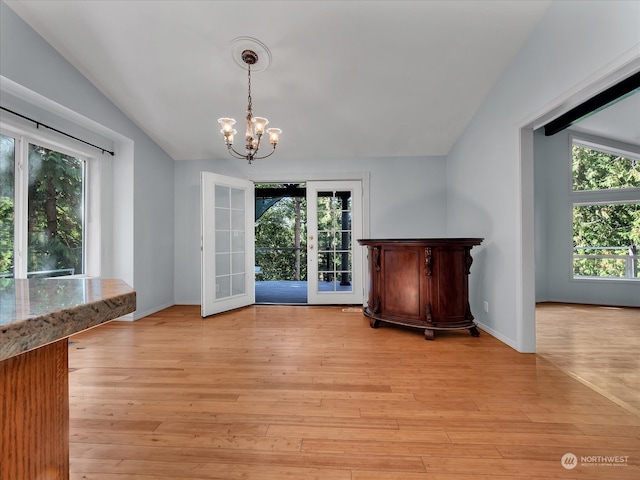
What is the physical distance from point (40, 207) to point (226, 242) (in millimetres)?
1975

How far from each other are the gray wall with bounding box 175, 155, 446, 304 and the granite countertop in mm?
3916

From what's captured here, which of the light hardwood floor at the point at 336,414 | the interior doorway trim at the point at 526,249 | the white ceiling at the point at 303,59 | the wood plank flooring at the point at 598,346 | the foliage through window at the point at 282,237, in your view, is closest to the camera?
the light hardwood floor at the point at 336,414

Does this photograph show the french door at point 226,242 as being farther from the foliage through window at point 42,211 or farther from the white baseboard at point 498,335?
the white baseboard at point 498,335

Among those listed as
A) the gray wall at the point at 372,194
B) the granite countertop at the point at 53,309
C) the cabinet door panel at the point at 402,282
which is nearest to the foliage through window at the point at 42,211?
the gray wall at the point at 372,194

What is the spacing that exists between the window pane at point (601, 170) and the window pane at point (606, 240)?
0.34 meters

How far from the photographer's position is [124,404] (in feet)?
5.93

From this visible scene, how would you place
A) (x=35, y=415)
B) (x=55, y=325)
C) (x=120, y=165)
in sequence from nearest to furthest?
(x=55, y=325), (x=35, y=415), (x=120, y=165)

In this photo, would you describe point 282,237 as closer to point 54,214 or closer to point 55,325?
point 54,214

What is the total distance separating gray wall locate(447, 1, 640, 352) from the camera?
72.9 inches

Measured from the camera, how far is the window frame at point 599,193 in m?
4.66

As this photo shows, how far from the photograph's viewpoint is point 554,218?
4898mm

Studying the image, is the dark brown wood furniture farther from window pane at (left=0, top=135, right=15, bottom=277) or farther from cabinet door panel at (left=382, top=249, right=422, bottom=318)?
window pane at (left=0, top=135, right=15, bottom=277)

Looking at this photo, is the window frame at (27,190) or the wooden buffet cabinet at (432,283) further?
the wooden buffet cabinet at (432,283)

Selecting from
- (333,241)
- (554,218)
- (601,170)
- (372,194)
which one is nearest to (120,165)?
(333,241)
